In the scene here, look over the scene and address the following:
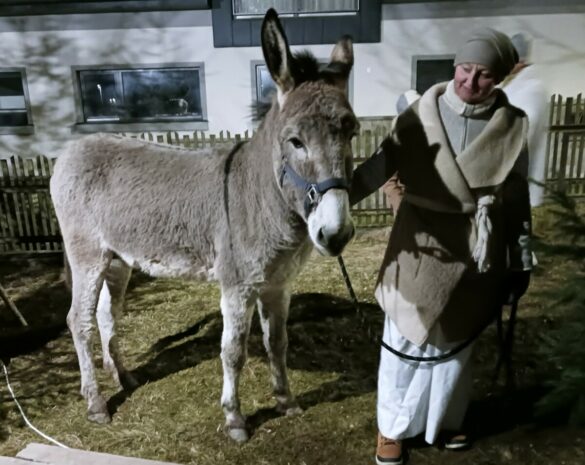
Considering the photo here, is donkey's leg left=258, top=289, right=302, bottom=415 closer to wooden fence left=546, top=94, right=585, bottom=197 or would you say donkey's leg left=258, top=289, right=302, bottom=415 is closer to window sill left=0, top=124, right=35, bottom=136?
wooden fence left=546, top=94, right=585, bottom=197

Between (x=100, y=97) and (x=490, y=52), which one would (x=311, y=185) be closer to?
(x=490, y=52)

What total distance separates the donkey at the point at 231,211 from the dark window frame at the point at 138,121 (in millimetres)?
4651

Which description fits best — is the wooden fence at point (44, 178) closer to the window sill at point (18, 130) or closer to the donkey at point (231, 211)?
the window sill at point (18, 130)

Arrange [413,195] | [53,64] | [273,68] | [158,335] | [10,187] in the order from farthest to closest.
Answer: [53,64] → [10,187] → [158,335] → [413,195] → [273,68]

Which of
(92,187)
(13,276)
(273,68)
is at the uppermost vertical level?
(273,68)

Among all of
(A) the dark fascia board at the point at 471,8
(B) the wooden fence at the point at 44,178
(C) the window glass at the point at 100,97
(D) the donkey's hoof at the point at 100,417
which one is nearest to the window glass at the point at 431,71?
(A) the dark fascia board at the point at 471,8

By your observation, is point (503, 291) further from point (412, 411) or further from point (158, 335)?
point (158, 335)

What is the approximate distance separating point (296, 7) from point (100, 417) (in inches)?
255

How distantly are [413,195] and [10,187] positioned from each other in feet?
18.6

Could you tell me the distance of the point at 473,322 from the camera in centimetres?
239

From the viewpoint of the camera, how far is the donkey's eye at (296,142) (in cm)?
203

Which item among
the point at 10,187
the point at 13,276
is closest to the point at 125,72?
the point at 10,187

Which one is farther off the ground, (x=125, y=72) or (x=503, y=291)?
(x=125, y=72)

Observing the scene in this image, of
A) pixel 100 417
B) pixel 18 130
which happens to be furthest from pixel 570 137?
pixel 18 130
